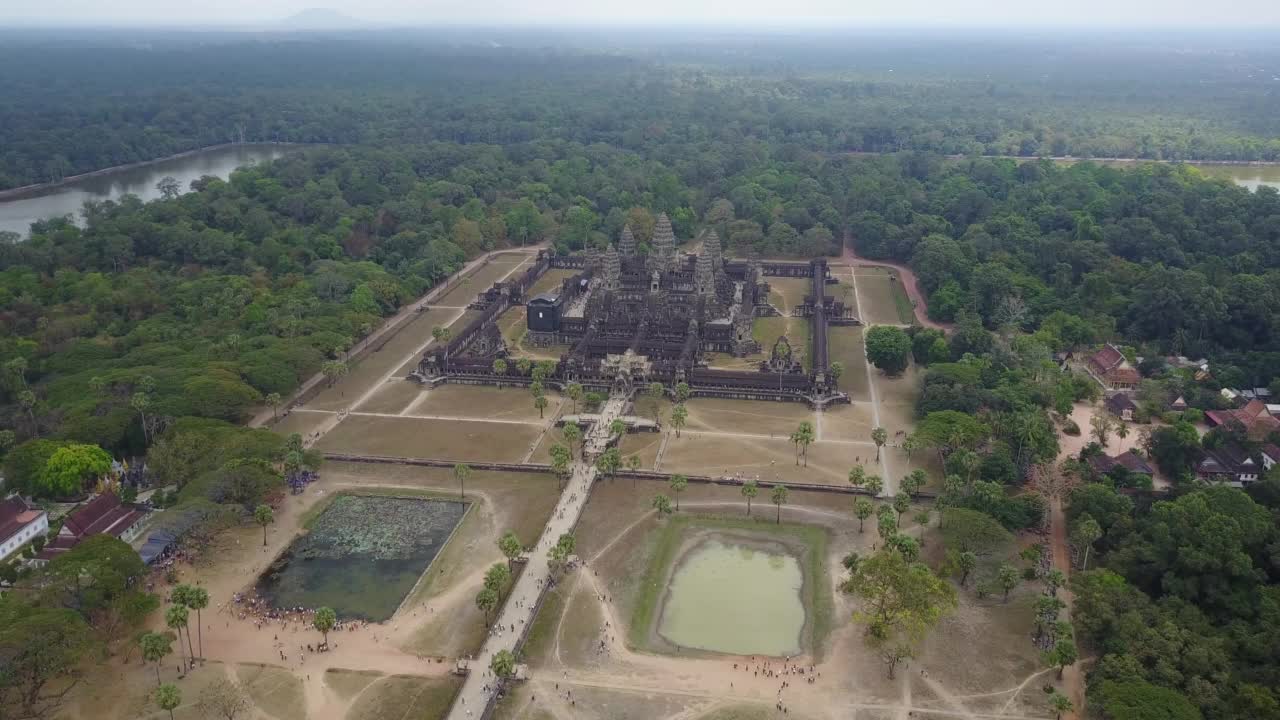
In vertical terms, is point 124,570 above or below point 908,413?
above

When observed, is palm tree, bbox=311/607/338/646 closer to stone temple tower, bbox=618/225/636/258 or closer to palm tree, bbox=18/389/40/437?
palm tree, bbox=18/389/40/437

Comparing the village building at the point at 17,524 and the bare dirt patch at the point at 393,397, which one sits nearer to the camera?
the village building at the point at 17,524

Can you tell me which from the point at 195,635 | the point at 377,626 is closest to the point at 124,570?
the point at 195,635

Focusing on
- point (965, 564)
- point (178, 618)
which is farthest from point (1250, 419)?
point (178, 618)

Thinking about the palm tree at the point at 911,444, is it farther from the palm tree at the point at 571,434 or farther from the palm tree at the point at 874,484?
the palm tree at the point at 571,434

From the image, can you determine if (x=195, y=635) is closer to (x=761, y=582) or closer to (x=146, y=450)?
(x=146, y=450)

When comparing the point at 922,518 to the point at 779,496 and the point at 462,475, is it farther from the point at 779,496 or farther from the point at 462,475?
the point at 462,475

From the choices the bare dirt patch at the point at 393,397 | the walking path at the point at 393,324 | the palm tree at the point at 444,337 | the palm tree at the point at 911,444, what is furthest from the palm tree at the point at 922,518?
the walking path at the point at 393,324
